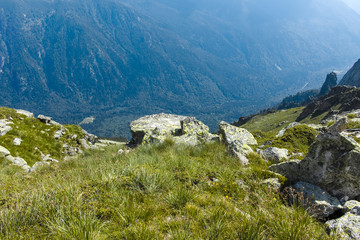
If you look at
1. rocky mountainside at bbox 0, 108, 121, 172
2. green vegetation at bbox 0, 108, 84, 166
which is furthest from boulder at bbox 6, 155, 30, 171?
green vegetation at bbox 0, 108, 84, 166

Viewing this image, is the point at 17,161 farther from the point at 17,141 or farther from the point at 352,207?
the point at 352,207

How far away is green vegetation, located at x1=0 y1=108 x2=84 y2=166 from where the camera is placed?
2010cm

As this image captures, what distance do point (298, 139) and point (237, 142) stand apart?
4274mm

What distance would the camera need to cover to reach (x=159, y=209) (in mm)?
4918

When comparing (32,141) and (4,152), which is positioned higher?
(4,152)

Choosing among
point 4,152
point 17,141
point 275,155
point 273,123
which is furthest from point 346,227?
point 273,123

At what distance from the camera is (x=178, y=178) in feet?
21.6

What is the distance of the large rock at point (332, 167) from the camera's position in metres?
5.48

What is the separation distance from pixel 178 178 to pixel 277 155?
15.0ft

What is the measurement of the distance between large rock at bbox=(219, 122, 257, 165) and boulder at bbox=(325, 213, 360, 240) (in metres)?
3.47

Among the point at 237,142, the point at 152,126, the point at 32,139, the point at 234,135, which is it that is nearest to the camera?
the point at 237,142

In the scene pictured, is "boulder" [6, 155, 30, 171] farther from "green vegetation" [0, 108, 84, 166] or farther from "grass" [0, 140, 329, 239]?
"grass" [0, 140, 329, 239]

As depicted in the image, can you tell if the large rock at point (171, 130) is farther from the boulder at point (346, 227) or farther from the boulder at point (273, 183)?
the boulder at point (346, 227)

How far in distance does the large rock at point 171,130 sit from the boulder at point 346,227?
7720 millimetres
